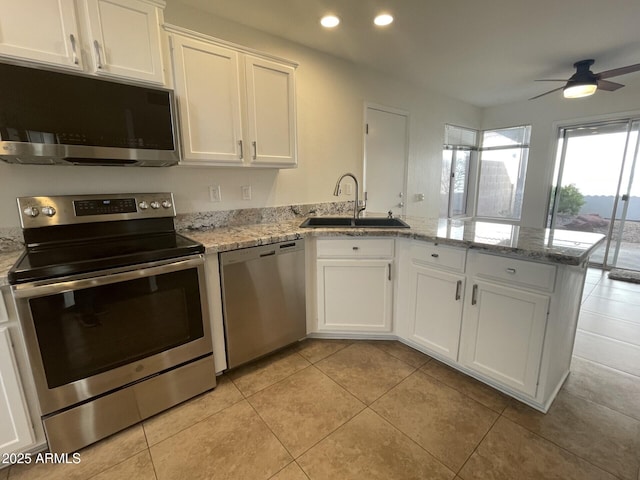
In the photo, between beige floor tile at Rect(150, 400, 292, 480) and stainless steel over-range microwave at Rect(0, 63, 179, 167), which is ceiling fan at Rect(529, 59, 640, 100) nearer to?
stainless steel over-range microwave at Rect(0, 63, 179, 167)

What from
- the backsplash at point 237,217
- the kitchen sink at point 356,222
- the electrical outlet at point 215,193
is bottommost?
the kitchen sink at point 356,222

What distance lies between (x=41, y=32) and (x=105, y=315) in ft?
4.42

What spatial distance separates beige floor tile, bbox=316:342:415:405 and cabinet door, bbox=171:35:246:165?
5.28ft

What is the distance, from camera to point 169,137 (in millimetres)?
1749

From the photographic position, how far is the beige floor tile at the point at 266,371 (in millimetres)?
1917

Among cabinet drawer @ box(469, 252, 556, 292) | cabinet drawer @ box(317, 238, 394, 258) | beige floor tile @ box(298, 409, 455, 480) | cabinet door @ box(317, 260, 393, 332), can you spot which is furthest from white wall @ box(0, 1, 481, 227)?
beige floor tile @ box(298, 409, 455, 480)

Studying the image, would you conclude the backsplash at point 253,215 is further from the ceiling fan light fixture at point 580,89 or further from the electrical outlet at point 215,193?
the ceiling fan light fixture at point 580,89

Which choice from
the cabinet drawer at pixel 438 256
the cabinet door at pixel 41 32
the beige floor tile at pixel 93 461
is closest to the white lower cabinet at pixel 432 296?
the cabinet drawer at pixel 438 256

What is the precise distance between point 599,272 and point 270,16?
16.8ft

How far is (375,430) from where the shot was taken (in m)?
1.56

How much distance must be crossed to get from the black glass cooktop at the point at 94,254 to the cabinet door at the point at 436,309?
147cm

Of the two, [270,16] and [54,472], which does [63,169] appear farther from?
[270,16]

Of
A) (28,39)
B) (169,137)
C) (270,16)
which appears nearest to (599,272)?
(270,16)

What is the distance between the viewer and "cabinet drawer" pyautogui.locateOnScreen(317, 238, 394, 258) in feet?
7.28
